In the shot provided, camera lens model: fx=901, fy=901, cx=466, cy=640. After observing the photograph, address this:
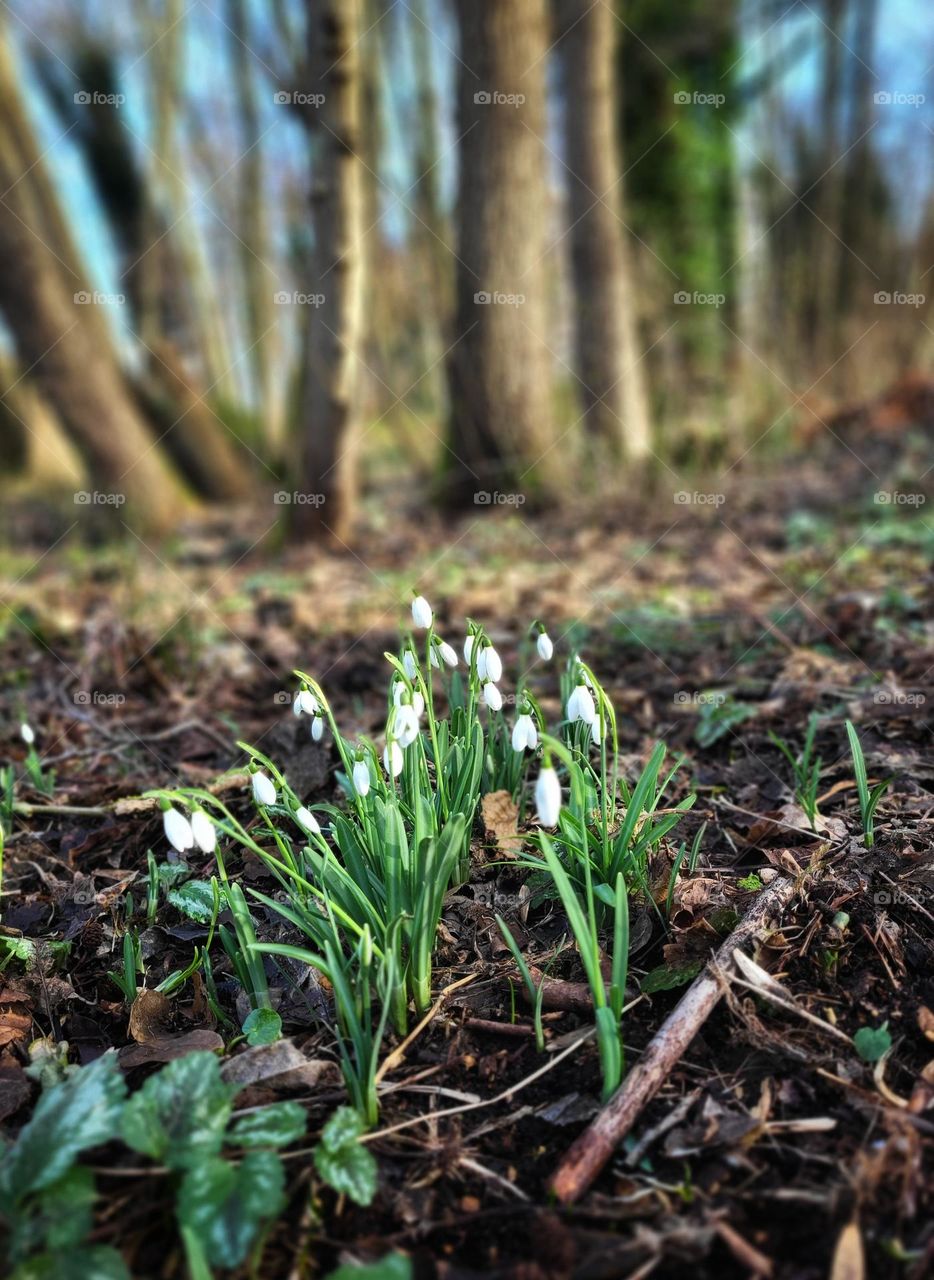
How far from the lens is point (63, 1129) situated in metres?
1.36

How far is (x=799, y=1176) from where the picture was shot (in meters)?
1.37

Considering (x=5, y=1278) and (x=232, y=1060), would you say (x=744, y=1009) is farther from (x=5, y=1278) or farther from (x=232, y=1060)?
(x=5, y=1278)

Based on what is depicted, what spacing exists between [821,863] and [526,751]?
30.6 inches

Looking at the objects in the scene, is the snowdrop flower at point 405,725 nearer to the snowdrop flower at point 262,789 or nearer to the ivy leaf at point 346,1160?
the snowdrop flower at point 262,789

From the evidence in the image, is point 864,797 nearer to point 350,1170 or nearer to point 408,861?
point 408,861

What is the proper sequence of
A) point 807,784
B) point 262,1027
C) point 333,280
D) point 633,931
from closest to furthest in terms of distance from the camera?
point 262,1027
point 633,931
point 807,784
point 333,280

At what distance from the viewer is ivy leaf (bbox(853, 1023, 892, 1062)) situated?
60.3 inches

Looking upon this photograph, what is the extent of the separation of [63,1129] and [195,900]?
69cm

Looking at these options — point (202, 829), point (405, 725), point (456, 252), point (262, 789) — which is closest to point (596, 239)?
point (456, 252)

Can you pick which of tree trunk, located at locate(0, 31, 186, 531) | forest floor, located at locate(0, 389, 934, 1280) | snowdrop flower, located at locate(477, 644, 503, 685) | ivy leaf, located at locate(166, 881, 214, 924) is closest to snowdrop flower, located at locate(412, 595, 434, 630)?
snowdrop flower, located at locate(477, 644, 503, 685)

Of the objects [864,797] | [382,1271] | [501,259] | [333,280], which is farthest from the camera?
[501,259]

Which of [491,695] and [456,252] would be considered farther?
[456,252]

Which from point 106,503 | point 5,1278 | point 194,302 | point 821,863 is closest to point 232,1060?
point 5,1278

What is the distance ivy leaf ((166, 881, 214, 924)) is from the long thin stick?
97 cm
